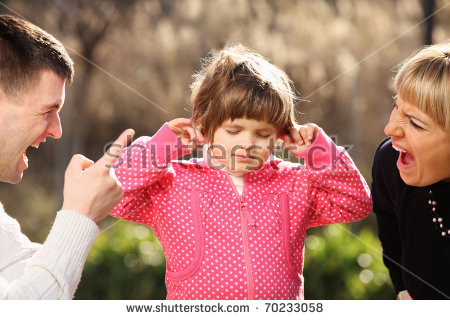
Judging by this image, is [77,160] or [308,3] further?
[308,3]

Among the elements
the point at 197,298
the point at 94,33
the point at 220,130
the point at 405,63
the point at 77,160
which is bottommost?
the point at 197,298

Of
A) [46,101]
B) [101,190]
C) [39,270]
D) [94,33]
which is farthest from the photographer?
[94,33]

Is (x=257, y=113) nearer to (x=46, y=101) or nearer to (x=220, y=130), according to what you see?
(x=220, y=130)

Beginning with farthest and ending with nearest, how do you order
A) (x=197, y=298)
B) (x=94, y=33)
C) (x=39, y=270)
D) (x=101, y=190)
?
(x=94, y=33), (x=197, y=298), (x=101, y=190), (x=39, y=270)

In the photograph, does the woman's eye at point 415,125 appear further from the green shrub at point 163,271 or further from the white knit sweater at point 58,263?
the green shrub at point 163,271

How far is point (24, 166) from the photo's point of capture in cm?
212

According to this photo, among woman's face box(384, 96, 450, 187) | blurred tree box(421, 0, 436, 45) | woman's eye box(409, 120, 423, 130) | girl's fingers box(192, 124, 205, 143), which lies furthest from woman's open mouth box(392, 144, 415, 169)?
blurred tree box(421, 0, 436, 45)

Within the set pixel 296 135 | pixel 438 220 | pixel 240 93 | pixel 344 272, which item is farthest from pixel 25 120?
pixel 344 272

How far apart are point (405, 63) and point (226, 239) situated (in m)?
1.01

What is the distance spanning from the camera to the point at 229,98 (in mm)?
2379

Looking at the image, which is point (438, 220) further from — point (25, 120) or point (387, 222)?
point (25, 120)

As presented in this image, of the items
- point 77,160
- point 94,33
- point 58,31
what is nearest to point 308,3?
point 94,33

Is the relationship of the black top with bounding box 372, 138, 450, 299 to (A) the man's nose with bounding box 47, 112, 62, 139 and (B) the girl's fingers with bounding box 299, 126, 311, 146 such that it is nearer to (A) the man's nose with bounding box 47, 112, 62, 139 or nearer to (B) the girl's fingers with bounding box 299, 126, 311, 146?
(B) the girl's fingers with bounding box 299, 126, 311, 146

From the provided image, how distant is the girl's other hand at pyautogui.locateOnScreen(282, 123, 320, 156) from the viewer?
2469 millimetres
